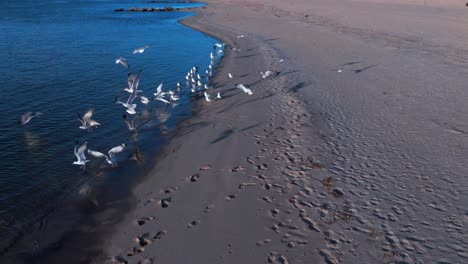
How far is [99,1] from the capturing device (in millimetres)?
58312

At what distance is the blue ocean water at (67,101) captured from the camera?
8758mm

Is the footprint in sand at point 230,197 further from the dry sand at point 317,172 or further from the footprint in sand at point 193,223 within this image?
the footprint in sand at point 193,223

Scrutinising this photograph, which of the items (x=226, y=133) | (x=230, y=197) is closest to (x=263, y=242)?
(x=230, y=197)

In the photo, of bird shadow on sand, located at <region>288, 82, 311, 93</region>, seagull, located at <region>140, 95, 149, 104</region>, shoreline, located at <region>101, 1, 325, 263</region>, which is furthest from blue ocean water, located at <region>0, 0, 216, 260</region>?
bird shadow on sand, located at <region>288, 82, 311, 93</region>

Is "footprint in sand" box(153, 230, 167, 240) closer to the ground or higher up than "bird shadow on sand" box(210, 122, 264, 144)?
closer to the ground

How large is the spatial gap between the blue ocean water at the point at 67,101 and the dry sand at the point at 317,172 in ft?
5.65

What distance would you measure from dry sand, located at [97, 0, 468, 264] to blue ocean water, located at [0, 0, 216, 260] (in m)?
1.72

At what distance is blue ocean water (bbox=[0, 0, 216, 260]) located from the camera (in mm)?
8758

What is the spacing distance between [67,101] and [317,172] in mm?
9899

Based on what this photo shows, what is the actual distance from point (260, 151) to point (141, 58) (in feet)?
43.7

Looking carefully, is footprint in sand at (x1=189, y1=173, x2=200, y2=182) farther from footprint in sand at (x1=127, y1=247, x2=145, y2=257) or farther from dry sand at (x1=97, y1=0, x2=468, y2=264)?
footprint in sand at (x1=127, y1=247, x2=145, y2=257)

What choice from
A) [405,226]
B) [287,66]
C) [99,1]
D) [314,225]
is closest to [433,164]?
[405,226]

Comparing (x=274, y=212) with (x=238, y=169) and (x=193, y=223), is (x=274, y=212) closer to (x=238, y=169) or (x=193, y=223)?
(x=193, y=223)

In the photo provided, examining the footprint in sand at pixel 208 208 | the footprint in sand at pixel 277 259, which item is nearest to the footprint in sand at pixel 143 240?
the footprint in sand at pixel 208 208
